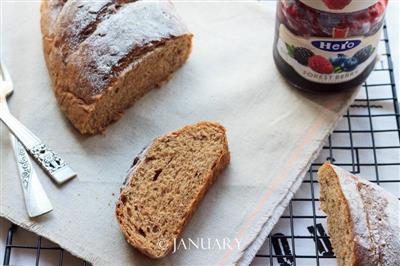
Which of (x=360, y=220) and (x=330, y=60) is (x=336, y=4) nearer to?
(x=330, y=60)

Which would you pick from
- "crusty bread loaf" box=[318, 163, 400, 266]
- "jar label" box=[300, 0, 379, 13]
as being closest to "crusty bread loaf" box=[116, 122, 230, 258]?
"crusty bread loaf" box=[318, 163, 400, 266]

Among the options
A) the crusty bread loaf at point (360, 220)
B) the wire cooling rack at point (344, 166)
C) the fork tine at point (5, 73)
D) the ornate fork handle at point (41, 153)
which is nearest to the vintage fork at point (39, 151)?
the ornate fork handle at point (41, 153)

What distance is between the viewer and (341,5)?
2.18m

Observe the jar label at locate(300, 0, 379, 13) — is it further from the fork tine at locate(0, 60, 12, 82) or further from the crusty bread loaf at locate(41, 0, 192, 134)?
the fork tine at locate(0, 60, 12, 82)

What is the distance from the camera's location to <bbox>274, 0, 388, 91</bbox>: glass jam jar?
7.32 ft

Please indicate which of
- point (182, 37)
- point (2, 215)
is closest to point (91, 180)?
point (2, 215)

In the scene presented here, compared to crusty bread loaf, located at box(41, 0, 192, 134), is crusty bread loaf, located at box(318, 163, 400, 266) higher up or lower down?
lower down

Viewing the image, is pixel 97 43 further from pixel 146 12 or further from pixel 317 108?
pixel 317 108

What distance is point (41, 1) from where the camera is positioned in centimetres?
286

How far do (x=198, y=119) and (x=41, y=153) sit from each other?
2.14 ft

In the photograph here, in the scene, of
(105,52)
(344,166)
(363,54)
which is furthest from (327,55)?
(105,52)

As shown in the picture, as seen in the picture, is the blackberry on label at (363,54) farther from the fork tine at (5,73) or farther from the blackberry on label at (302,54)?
the fork tine at (5,73)

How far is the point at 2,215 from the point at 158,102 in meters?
0.79

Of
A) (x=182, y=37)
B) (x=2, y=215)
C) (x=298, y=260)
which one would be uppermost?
(x=182, y=37)
